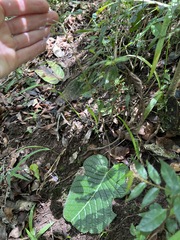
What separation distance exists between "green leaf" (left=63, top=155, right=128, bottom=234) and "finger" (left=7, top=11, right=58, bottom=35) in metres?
0.75

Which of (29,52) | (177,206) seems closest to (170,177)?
(177,206)

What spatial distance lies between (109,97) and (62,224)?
62cm

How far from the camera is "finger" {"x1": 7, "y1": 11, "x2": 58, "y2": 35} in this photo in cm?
168

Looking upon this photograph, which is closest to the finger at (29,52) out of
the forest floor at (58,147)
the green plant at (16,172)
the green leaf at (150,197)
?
the forest floor at (58,147)

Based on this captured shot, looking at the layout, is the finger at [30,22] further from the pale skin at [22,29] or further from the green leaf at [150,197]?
the green leaf at [150,197]

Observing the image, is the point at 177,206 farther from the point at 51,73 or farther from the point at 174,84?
the point at 51,73

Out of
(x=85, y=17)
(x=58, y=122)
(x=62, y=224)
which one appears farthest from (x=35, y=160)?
(x=85, y=17)

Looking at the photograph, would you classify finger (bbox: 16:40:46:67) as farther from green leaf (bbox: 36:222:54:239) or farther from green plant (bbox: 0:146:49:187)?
green leaf (bbox: 36:222:54:239)

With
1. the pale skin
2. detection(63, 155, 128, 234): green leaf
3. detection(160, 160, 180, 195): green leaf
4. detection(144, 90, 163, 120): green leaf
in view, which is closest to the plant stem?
detection(144, 90, 163, 120): green leaf

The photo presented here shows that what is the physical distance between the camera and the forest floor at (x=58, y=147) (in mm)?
1364

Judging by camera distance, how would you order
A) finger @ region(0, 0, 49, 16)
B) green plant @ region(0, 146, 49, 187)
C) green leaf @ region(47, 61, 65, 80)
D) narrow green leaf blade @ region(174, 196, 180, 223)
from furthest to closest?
green leaf @ region(47, 61, 65, 80), finger @ region(0, 0, 49, 16), green plant @ region(0, 146, 49, 187), narrow green leaf blade @ region(174, 196, 180, 223)

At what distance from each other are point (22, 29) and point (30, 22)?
6cm

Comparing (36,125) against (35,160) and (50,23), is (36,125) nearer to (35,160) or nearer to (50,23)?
(35,160)

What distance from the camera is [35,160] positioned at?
1638 millimetres
